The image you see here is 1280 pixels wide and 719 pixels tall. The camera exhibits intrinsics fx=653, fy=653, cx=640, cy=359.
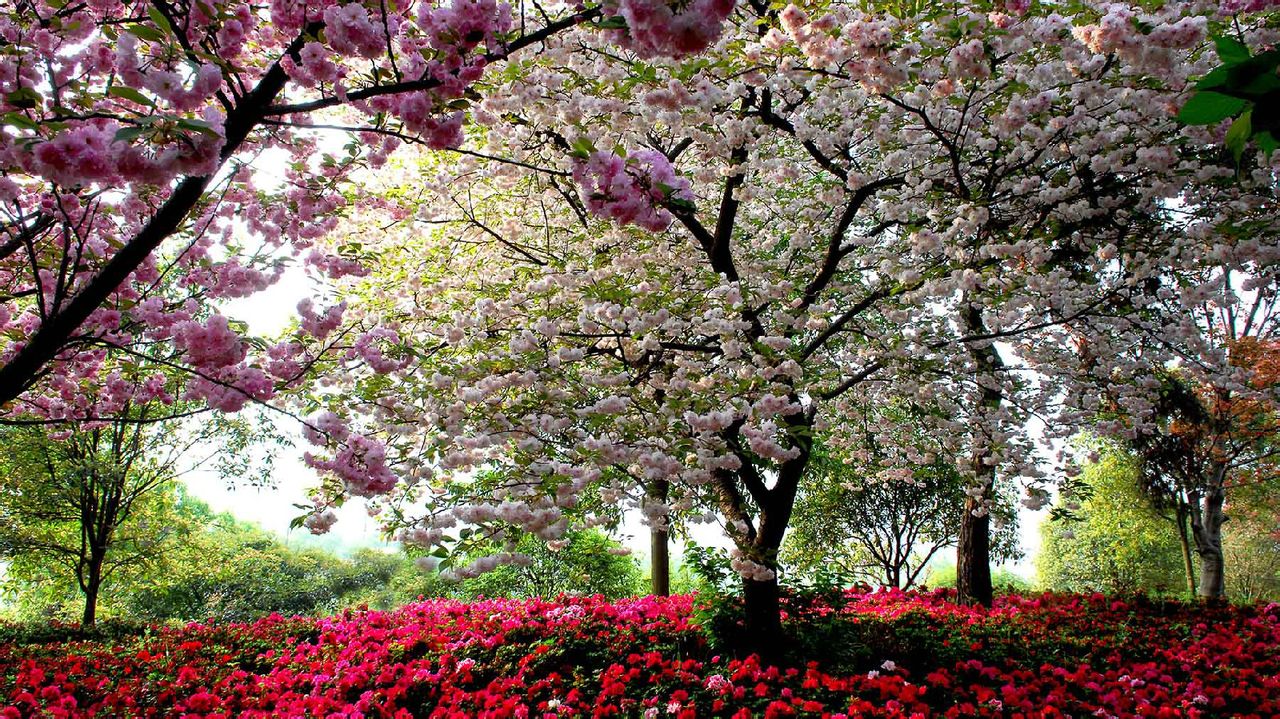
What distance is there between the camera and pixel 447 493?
5746 mm

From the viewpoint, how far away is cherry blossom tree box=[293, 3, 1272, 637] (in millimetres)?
3912

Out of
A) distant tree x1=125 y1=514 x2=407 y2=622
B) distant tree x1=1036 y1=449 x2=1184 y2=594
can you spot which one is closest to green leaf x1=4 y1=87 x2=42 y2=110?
distant tree x1=125 y1=514 x2=407 y2=622

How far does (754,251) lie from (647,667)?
14.6 ft

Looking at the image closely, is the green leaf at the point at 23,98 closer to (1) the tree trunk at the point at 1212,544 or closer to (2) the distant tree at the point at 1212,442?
(2) the distant tree at the point at 1212,442

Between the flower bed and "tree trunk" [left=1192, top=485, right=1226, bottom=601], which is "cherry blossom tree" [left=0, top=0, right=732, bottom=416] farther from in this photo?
"tree trunk" [left=1192, top=485, right=1226, bottom=601]

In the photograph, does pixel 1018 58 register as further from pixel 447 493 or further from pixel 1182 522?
pixel 1182 522

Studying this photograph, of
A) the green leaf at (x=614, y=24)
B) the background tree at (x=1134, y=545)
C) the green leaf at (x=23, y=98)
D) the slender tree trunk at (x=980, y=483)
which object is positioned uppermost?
the green leaf at (x=614, y=24)

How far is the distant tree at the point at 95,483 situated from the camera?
10969 millimetres

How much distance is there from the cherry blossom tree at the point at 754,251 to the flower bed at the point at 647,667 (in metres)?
1.06

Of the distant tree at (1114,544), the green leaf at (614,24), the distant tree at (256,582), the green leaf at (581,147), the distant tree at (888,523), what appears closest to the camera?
the green leaf at (614,24)

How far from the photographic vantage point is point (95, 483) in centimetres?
1119

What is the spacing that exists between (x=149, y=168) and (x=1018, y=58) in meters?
4.85

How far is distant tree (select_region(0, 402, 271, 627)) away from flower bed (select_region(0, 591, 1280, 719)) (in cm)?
409

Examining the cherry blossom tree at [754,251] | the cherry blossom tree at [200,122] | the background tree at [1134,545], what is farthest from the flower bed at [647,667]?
the background tree at [1134,545]
